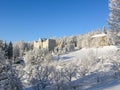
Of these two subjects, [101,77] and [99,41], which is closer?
[101,77]

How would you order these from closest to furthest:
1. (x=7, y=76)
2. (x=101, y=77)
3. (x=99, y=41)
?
(x=7, y=76) < (x=101, y=77) < (x=99, y=41)

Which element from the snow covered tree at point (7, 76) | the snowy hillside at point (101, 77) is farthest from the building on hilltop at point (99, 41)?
the snow covered tree at point (7, 76)

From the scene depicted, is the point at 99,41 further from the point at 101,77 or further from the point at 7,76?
the point at 7,76

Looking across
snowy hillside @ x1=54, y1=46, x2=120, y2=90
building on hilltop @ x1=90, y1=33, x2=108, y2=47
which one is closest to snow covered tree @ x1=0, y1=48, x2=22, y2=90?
snowy hillside @ x1=54, y1=46, x2=120, y2=90

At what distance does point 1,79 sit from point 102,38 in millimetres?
102925

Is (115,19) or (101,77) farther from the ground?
(115,19)

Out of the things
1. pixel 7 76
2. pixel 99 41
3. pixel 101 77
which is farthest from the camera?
pixel 99 41

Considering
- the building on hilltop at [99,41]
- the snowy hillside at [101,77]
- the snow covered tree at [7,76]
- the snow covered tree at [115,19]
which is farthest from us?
the building on hilltop at [99,41]

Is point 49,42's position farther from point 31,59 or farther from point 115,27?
point 115,27

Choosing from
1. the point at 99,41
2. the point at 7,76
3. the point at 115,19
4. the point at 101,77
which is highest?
the point at 99,41

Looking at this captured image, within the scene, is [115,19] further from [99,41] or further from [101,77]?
[99,41]

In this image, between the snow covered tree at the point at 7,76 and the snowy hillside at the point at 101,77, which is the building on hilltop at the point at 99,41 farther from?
the snow covered tree at the point at 7,76

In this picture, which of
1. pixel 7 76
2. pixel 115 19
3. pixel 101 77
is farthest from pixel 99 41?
pixel 7 76

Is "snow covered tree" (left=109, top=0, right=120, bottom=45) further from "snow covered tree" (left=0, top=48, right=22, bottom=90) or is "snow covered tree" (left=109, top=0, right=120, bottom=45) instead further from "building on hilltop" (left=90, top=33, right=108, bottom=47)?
"building on hilltop" (left=90, top=33, right=108, bottom=47)
